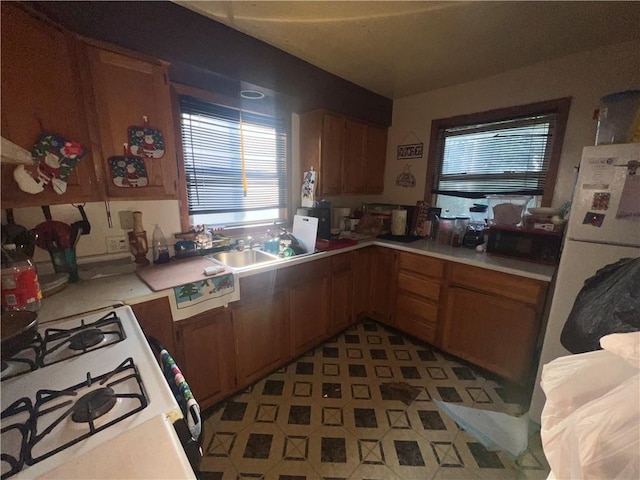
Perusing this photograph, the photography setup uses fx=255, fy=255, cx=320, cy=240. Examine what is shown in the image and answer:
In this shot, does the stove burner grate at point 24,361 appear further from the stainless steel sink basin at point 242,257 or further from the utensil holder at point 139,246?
the stainless steel sink basin at point 242,257

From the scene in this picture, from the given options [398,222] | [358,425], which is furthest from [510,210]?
[358,425]

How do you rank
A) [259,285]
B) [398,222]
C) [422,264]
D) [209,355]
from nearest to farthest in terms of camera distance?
[209,355]
[259,285]
[422,264]
[398,222]

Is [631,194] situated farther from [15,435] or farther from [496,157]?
[15,435]

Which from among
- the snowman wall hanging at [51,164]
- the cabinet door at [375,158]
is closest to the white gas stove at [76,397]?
the snowman wall hanging at [51,164]

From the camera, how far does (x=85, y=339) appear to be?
0.89 meters

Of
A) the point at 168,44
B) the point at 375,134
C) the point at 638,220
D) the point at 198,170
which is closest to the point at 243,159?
the point at 198,170

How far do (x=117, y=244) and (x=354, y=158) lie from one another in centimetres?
211

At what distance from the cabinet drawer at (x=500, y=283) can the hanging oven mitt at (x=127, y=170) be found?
2.14 metres

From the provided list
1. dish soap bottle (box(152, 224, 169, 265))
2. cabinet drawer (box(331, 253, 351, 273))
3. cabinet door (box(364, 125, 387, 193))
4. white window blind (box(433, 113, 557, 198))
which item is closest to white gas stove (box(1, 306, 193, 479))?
dish soap bottle (box(152, 224, 169, 265))

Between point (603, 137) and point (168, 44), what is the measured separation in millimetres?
2290

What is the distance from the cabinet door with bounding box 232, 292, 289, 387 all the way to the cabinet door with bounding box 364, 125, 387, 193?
1.70 metres

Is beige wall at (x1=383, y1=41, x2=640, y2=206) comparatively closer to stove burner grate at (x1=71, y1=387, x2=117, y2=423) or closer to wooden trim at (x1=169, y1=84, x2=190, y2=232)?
wooden trim at (x1=169, y1=84, x2=190, y2=232)

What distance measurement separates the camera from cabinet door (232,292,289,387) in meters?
1.63

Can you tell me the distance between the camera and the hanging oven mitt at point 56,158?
1079mm
